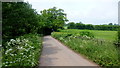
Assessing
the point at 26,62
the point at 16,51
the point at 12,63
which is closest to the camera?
the point at 12,63

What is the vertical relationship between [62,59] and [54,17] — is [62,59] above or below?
below

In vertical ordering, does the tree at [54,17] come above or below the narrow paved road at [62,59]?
above

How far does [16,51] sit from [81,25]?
36789mm

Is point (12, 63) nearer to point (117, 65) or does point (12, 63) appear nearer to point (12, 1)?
point (117, 65)

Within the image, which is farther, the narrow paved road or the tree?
the tree

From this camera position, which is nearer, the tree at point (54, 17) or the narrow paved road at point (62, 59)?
the narrow paved road at point (62, 59)

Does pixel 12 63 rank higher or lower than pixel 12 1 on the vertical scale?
lower

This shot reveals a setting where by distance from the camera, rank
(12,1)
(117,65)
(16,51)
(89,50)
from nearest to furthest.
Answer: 1. (117,65)
2. (16,51)
3. (89,50)
4. (12,1)

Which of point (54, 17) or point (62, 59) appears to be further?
point (54, 17)

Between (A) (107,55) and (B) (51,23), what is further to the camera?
(B) (51,23)

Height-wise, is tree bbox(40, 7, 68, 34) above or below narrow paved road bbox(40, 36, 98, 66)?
above

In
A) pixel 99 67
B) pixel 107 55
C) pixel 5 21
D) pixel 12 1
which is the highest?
pixel 12 1

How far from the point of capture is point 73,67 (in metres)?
5.36

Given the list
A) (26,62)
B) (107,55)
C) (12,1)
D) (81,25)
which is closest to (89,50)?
(107,55)
